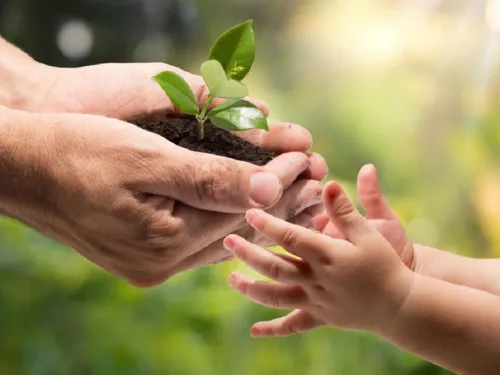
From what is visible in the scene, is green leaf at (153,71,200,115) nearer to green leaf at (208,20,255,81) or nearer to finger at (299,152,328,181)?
green leaf at (208,20,255,81)

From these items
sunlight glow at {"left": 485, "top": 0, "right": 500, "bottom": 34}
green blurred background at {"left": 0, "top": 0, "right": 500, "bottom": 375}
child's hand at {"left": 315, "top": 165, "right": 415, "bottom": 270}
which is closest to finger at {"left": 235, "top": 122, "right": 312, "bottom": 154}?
child's hand at {"left": 315, "top": 165, "right": 415, "bottom": 270}

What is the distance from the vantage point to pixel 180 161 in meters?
0.78

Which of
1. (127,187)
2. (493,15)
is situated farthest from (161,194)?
(493,15)

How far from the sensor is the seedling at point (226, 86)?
0.87 metres

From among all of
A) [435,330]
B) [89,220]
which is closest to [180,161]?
[89,220]

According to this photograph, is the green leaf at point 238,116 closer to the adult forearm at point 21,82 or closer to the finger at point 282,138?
the finger at point 282,138

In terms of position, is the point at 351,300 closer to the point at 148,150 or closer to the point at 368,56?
the point at 148,150

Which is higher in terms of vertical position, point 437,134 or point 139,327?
point 437,134

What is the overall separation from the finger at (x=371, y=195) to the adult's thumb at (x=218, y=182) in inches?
6.4

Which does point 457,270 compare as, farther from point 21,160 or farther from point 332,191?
point 21,160

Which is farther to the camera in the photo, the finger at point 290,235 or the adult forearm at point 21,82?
the adult forearm at point 21,82

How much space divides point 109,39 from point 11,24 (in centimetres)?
24

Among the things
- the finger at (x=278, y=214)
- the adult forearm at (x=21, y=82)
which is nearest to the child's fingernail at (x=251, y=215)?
the finger at (x=278, y=214)

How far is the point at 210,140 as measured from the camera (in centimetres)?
92
